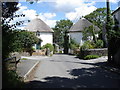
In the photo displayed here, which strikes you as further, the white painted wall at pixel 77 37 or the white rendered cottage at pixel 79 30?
the white rendered cottage at pixel 79 30

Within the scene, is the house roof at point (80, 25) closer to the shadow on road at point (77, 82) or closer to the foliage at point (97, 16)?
the foliage at point (97, 16)

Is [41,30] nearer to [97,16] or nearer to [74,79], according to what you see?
[97,16]

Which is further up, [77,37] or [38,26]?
[38,26]

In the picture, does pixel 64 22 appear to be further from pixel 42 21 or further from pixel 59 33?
pixel 42 21

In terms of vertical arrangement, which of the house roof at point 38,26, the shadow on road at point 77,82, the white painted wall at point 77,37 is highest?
the house roof at point 38,26

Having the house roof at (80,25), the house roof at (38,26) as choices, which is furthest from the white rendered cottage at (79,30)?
the house roof at (38,26)

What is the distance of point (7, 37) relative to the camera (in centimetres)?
776

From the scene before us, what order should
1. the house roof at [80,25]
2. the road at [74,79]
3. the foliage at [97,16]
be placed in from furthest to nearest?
the foliage at [97,16] < the house roof at [80,25] < the road at [74,79]

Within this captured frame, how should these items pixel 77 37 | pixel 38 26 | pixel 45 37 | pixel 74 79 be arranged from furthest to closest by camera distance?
pixel 38 26 → pixel 45 37 → pixel 77 37 → pixel 74 79

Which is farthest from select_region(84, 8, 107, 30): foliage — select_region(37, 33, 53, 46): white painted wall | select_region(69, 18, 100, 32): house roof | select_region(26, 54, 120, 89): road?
select_region(26, 54, 120, 89): road

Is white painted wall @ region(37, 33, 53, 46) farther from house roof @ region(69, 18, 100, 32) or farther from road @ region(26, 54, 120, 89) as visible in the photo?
road @ region(26, 54, 120, 89)

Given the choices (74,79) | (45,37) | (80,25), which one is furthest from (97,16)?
(74,79)

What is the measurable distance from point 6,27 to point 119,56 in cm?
1221

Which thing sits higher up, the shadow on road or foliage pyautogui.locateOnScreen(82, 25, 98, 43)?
foliage pyautogui.locateOnScreen(82, 25, 98, 43)
